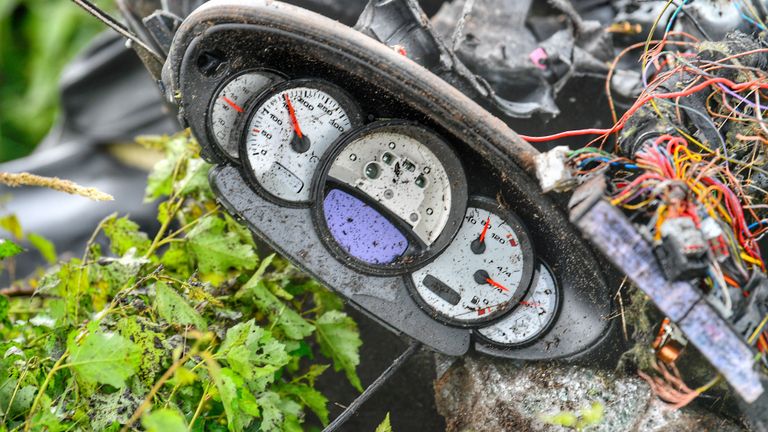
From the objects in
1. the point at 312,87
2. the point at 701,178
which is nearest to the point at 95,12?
the point at 312,87

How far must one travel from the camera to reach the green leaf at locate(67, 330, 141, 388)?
4.79 feet

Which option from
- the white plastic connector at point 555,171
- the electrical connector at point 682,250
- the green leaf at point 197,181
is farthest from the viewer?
the green leaf at point 197,181

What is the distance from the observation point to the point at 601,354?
1.66 metres

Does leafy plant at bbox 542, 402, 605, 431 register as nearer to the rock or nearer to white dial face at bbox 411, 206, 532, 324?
the rock

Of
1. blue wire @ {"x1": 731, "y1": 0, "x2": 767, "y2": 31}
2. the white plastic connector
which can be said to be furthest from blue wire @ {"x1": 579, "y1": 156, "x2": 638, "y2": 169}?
blue wire @ {"x1": 731, "y1": 0, "x2": 767, "y2": 31}

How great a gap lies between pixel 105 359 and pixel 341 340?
0.61 m

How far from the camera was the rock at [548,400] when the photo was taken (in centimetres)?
159

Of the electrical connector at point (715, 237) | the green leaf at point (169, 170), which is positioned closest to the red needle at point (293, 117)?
the green leaf at point (169, 170)

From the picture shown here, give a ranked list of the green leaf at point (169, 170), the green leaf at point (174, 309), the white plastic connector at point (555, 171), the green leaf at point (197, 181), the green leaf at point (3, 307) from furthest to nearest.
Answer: the green leaf at point (169, 170) < the green leaf at point (197, 181) < the green leaf at point (3, 307) < the green leaf at point (174, 309) < the white plastic connector at point (555, 171)

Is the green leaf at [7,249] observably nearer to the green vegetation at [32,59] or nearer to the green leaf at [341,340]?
the green leaf at [341,340]

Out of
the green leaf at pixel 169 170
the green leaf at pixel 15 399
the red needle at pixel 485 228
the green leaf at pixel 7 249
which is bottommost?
the red needle at pixel 485 228

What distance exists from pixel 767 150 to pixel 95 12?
5.33 feet

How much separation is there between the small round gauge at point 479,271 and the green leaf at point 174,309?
527 millimetres

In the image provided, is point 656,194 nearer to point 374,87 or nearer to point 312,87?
point 374,87
